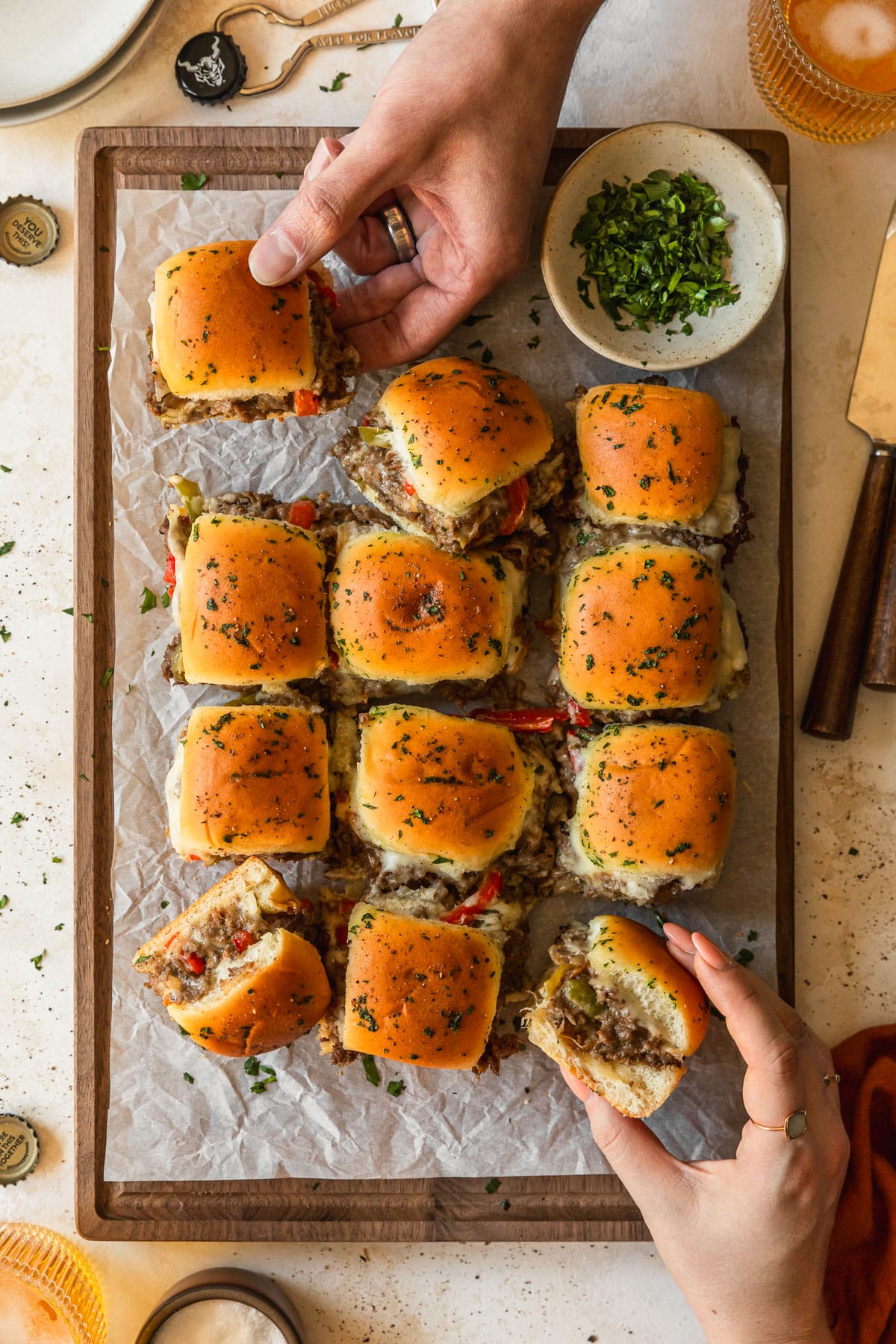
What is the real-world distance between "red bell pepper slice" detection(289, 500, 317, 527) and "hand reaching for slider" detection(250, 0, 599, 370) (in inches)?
18.2

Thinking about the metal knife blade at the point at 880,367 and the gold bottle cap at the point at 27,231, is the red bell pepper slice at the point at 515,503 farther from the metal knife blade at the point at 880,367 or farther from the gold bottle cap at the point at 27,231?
the gold bottle cap at the point at 27,231

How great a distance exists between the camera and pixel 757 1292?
2715mm

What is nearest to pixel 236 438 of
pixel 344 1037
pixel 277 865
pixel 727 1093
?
pixel 277 865

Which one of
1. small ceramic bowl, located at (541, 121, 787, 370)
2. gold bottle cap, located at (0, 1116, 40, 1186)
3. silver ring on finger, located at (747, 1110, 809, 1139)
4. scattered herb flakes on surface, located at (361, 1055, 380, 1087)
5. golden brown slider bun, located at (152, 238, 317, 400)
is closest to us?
silver ring on finger, located at (747, 1110, 809, 1139)

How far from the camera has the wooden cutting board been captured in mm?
3145

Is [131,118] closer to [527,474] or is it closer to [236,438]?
[236,438]

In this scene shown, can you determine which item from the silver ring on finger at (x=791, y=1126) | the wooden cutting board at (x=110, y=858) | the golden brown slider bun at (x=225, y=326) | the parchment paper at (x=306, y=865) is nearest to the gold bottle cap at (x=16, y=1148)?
the wooden cutting board at (x=110, y=858)

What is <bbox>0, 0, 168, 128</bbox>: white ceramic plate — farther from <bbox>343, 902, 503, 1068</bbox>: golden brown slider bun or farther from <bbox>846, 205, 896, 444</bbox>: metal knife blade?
<bbox>343, 902, 503, 1068</bbox>: golden brown slider bun

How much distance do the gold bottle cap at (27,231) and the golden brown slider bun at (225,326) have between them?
0.78 metres

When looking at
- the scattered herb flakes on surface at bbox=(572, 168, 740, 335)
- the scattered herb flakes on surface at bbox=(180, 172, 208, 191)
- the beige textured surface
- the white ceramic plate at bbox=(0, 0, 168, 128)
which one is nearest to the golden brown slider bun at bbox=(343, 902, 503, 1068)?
the beige textured surface

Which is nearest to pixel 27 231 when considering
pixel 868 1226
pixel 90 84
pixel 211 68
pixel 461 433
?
pixel 90 84

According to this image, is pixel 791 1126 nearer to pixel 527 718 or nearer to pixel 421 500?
pixel 527 718

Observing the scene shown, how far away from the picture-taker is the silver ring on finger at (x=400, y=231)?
2.99m

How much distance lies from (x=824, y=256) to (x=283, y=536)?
1.87 metres
